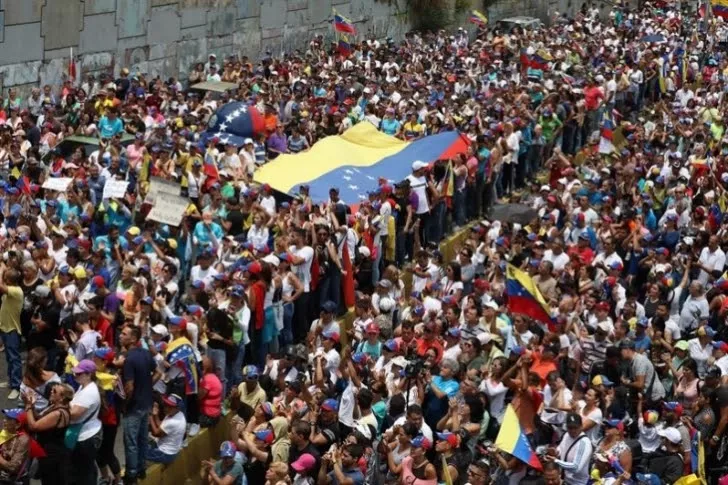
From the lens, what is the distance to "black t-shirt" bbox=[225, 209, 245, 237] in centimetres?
1744

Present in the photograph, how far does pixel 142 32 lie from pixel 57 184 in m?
12.0

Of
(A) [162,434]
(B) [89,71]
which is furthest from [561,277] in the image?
(B) [89,71]

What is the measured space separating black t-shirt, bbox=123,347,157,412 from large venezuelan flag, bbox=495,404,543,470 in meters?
2.95

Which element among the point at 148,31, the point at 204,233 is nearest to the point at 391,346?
the point at 204,233

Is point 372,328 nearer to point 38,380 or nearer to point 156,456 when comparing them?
point 156,456

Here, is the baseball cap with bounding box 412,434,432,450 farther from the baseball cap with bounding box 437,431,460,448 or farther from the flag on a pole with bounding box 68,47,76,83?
the flag on a pole with bounding box 68,47,76,83

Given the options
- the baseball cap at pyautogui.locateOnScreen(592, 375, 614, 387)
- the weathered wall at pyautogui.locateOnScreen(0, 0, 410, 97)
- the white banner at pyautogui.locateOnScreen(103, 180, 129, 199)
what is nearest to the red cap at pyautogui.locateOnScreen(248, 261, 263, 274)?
the white banner at pyautogui.locateOnScreen(103, 180, 129, 199)

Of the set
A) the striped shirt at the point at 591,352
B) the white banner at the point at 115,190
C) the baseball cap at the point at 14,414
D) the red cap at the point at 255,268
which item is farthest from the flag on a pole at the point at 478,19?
the baseball cap at the point at 14,414

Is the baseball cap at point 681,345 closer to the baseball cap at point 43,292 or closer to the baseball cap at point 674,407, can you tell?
the baseball cap at point 674,407

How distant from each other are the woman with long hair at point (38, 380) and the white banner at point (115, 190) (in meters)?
5.45

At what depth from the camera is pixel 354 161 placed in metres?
21.2

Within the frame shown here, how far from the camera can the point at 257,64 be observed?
31141 millimetres

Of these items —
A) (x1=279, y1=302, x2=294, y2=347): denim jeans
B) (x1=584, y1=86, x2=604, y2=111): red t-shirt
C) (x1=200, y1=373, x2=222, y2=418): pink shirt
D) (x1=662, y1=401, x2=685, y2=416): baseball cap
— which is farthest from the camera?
(x1=584, y1=86, x2=604, y2=111): red t-shirt

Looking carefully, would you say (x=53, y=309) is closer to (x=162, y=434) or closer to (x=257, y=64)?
(x=162, y=434)
